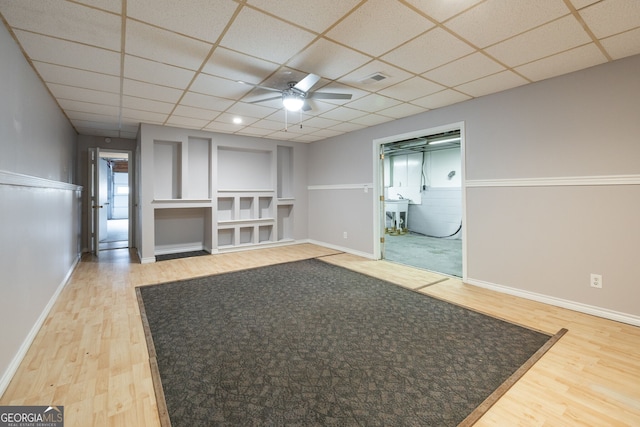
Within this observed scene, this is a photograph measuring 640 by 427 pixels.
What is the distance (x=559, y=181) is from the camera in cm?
294

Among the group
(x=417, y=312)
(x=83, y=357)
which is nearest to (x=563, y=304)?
(x=417, y=312)

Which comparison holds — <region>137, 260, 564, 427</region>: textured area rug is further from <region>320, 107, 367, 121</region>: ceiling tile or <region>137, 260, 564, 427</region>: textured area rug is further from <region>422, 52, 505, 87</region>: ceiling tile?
A: <region>320, 107, 367, 121</region>: ceiling tile

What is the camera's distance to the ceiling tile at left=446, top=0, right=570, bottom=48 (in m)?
1.84

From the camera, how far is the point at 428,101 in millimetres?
3713

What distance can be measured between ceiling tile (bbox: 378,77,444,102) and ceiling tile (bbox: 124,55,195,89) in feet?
7.20

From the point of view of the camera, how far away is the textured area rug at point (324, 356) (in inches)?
60.0

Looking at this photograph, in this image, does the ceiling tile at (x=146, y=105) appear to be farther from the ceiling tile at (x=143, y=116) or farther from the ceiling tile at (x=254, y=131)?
the ceiling tile at (x=254, y=131)

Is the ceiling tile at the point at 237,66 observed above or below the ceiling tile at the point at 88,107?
below

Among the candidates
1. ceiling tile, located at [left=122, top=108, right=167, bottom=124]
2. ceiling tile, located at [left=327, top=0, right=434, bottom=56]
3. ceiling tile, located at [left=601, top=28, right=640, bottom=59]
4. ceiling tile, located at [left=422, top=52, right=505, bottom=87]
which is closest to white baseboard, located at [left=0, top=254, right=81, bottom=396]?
ceiling tile, located at [left=122, top=108, right=167, bottom=124]

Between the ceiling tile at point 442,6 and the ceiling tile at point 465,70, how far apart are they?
73 cm

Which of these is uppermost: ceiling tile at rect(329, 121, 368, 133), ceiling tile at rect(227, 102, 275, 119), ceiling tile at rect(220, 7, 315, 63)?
ceiling tile at rect(329, 121, 368, 133)

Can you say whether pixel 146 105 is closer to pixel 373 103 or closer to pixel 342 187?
pixel 373 103

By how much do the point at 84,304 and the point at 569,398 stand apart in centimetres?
418

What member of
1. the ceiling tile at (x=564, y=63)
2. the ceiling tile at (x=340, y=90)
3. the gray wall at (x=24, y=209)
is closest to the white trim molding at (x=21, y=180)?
the gray wall at (x=24, y=209)
